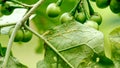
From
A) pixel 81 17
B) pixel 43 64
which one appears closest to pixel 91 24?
pixel 81 17

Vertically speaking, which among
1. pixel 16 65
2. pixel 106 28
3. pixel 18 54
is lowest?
pixel 18 54

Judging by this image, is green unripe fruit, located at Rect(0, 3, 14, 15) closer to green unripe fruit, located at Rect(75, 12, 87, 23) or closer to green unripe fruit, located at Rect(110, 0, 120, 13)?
green unripe fruit, located at Rect(75, 12, 87, 23)

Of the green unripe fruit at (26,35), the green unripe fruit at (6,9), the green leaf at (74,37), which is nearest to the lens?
the green leaf at (74,37)

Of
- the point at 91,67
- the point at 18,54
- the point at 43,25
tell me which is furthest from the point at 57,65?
the point at 18,54

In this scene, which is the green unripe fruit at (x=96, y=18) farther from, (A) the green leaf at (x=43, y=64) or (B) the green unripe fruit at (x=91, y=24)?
(A) the green leaf at (x=43, y=64)

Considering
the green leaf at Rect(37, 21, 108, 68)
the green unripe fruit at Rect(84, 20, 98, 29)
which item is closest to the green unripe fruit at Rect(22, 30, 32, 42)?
the green leaf at Rect(37, 21, 108, 68)

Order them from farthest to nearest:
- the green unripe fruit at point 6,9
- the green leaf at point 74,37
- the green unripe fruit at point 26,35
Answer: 1. the green unripe fruit at point 6,9
2. the green unripe fruit at point 26,35
3. the green leaf at point 74,37

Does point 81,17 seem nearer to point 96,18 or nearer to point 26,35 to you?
point 96,18

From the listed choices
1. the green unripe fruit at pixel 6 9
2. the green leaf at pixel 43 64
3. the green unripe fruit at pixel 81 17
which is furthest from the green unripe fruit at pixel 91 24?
the green unripe fruit at pixel 6 9

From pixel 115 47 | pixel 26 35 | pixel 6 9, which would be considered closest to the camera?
pixel 115 47

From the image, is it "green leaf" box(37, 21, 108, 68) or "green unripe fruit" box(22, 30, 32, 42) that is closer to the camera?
"green leaf" box(37, 21, 108, 68)

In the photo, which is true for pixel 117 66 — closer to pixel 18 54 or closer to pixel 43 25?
pixel 43 25
